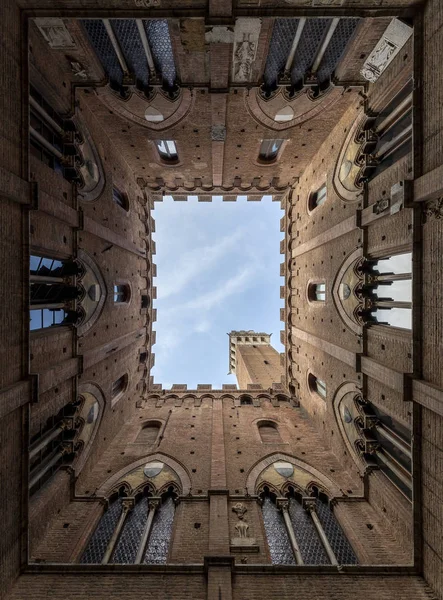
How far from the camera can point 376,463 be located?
11.6m

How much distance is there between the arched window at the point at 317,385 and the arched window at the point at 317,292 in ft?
14.4

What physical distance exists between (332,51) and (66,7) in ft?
29.8

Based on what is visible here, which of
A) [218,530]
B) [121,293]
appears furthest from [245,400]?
[121,293]

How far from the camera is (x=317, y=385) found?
1728 cm

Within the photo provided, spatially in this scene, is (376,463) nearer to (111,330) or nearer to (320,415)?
(320,415)

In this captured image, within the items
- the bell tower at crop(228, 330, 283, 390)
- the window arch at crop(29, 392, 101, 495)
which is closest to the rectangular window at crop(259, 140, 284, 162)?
the window arch at crop(29, 392, 101, 495)

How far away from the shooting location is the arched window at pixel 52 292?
984 centimetres

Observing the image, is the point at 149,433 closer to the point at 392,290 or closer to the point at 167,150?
the point at 392,290

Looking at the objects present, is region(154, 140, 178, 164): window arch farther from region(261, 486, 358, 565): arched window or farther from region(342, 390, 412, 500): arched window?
region(261, 486, 358, 565): arched window

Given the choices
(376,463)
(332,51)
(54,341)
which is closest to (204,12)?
(332,51)

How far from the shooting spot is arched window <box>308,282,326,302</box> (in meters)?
16.3

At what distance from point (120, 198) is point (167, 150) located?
3795 mm

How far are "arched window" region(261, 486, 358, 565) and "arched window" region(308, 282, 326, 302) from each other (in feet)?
30.1

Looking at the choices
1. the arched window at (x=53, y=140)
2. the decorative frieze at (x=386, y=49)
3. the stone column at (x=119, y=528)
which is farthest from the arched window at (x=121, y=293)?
the decorative frieze at (x=386, y=49)
